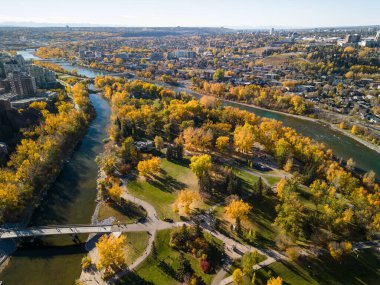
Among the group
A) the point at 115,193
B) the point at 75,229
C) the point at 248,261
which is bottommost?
the point at 75,229

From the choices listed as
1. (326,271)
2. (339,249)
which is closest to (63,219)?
(326,271)

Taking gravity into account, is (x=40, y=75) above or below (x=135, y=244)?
above

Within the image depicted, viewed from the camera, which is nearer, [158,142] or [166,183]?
[166,183]

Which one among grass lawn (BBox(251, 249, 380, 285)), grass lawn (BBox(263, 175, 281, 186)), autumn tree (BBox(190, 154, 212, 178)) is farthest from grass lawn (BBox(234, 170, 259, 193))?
grass lawn (BBox(251, 249, 380, 285))

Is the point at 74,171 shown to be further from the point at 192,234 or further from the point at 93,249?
the point at 192,234

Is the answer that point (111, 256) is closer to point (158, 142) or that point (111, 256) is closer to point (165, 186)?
point (165, 186)

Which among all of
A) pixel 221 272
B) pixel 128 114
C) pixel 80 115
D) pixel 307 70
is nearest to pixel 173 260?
pixel 221 272
